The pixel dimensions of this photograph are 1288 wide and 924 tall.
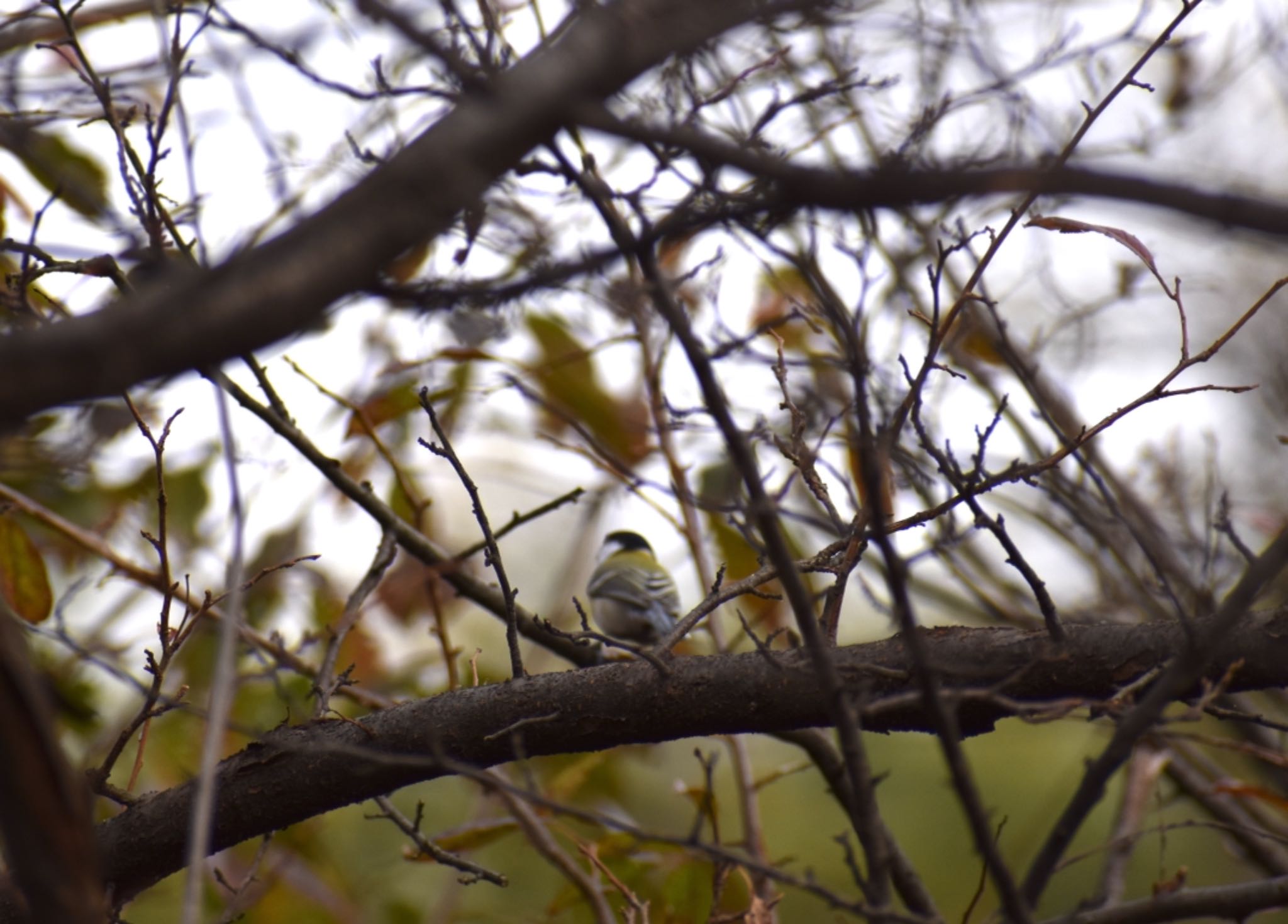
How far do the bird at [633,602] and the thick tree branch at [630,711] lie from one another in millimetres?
1925

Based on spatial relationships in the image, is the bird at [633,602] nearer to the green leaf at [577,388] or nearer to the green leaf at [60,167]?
the green leaf at [577,388]

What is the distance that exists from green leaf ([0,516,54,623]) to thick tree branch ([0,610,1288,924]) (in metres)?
0.51

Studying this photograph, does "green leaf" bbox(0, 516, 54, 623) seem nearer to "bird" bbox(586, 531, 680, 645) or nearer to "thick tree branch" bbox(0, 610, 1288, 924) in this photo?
"thick tree branch" bbox(0, 610, 1288, 924)

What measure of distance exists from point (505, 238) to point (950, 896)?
4.17 meters

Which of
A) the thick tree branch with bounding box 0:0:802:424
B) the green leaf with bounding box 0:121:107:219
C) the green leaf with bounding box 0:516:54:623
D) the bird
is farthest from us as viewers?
the bird

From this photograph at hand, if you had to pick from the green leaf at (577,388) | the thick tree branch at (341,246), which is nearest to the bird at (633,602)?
the green leaf at (577,388)

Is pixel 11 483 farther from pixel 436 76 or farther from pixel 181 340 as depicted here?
pixel 181 340

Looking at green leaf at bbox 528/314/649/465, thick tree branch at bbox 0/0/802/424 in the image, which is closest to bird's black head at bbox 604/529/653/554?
green leaf at bbox 528/314/649/465

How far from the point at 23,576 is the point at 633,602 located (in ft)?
6.14

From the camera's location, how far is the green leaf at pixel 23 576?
171cm

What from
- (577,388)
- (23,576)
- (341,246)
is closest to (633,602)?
(577,388)

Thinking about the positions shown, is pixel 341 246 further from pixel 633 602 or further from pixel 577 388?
pixel 633 602

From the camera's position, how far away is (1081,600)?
9.20ft

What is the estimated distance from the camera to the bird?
328 centimetres
